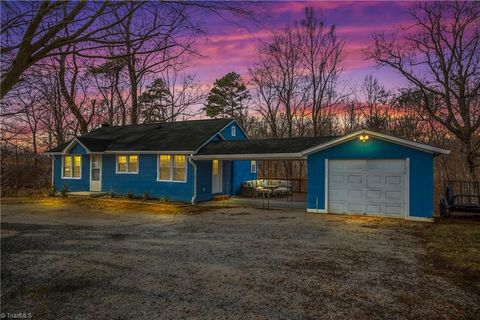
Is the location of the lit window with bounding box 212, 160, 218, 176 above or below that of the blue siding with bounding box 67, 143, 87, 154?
below

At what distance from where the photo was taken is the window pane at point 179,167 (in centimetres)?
1750

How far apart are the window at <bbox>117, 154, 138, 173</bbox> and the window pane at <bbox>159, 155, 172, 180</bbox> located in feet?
6.15

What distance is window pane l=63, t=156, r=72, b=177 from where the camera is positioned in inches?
853

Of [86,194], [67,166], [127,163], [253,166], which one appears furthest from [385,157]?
[67,166]

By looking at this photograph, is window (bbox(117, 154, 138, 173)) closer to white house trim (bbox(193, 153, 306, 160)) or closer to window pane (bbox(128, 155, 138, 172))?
window pane (bbox(128, 155, 138, 172))

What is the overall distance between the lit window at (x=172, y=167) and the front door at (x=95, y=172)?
4.91 m

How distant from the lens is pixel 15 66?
3654mm

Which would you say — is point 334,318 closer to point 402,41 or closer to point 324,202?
point 324,202

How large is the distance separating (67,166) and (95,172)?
105 inches

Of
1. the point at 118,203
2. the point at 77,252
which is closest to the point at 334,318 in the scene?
the point at 77,252

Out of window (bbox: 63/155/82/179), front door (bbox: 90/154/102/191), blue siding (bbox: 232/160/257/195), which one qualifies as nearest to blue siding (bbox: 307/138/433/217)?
blue siding (bbox: 232/160/257/195)

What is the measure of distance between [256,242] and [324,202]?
5990 millimetres

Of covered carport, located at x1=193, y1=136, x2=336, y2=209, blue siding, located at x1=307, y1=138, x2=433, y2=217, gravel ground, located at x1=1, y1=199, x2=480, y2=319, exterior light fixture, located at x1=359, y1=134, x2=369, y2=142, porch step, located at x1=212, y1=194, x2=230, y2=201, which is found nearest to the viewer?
gravel ground, located at x1=1, y1=199, x2=480, y2=319

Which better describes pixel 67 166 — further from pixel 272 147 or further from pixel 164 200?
pixel 272 147
